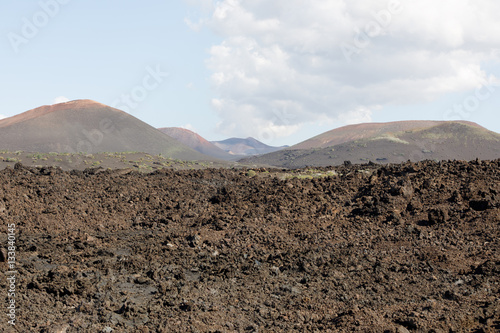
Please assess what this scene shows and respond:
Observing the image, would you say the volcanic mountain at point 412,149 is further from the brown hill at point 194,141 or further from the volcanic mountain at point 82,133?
the brown hill at point 194,141

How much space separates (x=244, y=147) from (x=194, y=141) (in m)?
42.2

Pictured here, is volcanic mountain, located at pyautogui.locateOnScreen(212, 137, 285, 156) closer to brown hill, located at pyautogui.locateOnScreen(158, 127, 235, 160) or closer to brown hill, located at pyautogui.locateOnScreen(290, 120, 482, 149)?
brown hill, located at pyautogui.locateOnScreen(158, 127, 235, 160)

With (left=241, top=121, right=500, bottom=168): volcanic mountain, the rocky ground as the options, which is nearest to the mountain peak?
(left=241, top=121, right=500, bottom=168): volcanic mountain

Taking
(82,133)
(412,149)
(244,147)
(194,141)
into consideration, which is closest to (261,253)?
(412,149)

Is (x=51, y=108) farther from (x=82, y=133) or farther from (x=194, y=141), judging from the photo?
(x=194, y=141)

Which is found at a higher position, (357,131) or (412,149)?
(357,131)

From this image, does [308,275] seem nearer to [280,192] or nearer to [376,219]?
[376,219]

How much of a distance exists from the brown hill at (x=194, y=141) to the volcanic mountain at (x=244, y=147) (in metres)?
27.1

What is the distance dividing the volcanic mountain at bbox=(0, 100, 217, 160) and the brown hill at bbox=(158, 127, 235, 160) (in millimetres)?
42381

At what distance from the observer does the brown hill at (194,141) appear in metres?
130

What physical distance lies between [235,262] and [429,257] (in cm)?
366

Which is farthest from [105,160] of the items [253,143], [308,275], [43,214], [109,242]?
[253,143]

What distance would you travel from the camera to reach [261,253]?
9.81 meters

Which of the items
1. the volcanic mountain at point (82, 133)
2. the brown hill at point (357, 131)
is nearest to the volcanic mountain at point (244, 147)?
the brown hill at point (357, 131)
